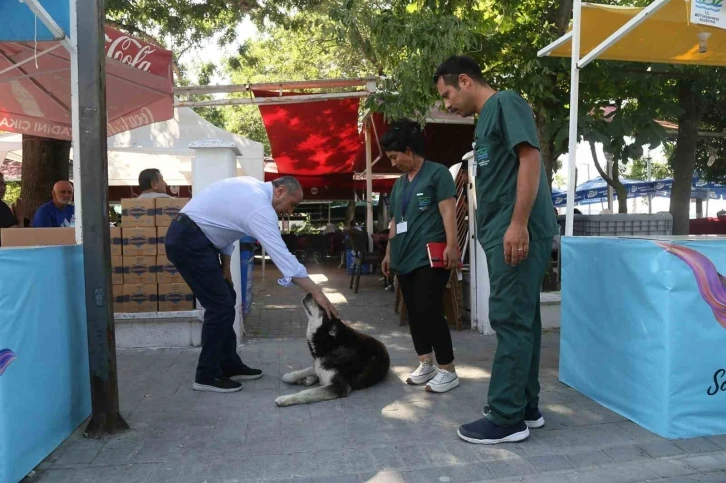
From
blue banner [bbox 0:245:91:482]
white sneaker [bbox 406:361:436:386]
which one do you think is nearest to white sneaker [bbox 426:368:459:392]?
white sneaker [bbox 406:361:436:386]

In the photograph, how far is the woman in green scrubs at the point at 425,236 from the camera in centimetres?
412

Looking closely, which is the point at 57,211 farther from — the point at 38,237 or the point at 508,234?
the point at 508,234

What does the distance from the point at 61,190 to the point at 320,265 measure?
10073 mm

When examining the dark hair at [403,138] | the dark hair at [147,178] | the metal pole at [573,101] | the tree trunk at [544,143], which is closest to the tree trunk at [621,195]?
the tree trunk at [544,143]

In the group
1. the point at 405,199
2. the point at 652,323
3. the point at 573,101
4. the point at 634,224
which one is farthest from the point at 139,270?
the point at 634,224

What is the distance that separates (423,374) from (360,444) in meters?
1.23

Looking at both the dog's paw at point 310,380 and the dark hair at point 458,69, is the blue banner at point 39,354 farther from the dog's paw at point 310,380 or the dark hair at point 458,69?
the dark hair at point 458,69

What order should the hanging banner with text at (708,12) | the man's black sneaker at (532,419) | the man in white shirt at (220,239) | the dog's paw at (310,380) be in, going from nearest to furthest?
the man's black sneaker at (532,419)
the hanging banner with text at (708,12)
the man in white shirt at (220,239)
the dog's paw at (310,380)

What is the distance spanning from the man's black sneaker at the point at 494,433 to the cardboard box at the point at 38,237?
3.46m

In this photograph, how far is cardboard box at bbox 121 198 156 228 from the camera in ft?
18.4

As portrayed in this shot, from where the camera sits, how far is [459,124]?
10.4 m

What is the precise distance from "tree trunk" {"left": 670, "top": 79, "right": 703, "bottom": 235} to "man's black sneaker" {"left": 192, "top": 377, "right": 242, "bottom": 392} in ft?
24.0

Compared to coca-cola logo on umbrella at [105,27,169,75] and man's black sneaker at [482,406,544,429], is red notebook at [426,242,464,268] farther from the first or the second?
coca-cola logo on umbrella at [105,27,169,75]

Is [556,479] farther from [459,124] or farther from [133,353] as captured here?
[459,124]
